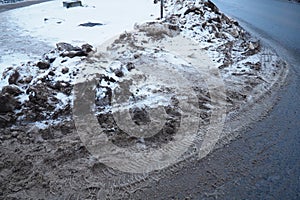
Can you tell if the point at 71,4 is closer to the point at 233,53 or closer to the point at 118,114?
the point at 233,53

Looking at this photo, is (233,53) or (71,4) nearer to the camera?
(233,53)

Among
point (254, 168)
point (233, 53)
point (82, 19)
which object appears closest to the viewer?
point (254, 168)

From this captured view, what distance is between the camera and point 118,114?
4.47m

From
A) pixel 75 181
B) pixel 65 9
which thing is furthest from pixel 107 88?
pixel 65 9

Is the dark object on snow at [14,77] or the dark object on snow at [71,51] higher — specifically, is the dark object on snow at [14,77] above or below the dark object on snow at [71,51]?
below

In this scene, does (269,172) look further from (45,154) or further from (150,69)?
(150,69)

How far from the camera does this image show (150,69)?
19.9ft

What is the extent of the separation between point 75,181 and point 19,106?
1.93m

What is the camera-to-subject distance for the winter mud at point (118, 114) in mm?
3299

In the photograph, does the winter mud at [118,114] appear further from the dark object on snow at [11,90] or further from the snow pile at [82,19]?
the snow pile at [82,19]

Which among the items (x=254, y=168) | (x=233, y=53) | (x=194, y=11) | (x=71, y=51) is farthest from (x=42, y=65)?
(x=194, y=11)

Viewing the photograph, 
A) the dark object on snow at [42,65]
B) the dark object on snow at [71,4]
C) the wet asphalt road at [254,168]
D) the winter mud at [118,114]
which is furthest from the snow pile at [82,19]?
the wet asphalt road at [254,168]

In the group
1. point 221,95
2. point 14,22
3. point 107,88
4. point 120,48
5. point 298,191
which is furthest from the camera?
point 14,22

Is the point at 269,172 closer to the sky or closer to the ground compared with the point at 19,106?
closer to the ground
